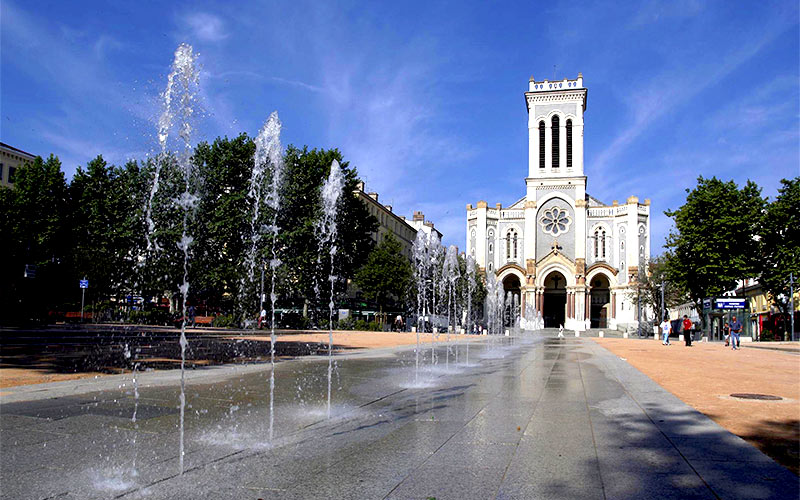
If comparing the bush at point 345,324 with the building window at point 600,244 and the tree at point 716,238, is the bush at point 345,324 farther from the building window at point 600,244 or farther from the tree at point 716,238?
the building window at point 600,244

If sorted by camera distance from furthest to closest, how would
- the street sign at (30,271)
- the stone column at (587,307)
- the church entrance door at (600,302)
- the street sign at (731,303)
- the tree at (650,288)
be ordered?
the church entrance door at (600,302) → the stone column at (587,307) → the tree at (650,288) → the street sign at (731,303) → the street sign at (30,271)

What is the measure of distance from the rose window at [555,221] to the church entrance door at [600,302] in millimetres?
7373

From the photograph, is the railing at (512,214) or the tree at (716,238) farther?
the railing at (512,214)

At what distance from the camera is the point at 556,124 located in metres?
73.5

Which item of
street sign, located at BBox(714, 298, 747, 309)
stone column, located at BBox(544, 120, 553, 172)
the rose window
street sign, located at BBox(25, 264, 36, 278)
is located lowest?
street sign, located at BBox(714, 298, 747, 309)

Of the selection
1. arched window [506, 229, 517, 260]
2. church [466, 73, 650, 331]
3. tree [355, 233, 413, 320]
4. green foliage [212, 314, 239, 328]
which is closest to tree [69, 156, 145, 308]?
green foliage [212, 314, 239, 328]

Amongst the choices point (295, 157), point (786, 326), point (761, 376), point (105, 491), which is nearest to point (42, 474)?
point (105, 491)

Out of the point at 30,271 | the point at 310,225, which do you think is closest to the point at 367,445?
the point at 30,271

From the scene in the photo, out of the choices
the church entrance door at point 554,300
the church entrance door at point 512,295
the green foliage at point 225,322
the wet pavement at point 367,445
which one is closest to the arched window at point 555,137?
the church entrance door at point 554,300

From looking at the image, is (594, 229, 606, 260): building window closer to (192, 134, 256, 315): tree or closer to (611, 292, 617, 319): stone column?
(611, 292, 617, 319): stone column

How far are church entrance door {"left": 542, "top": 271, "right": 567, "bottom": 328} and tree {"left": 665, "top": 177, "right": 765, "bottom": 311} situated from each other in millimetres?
26422

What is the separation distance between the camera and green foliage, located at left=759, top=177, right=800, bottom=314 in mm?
42219

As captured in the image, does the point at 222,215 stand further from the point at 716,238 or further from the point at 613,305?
the point at 613,305

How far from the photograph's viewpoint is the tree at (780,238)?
42.2 m
